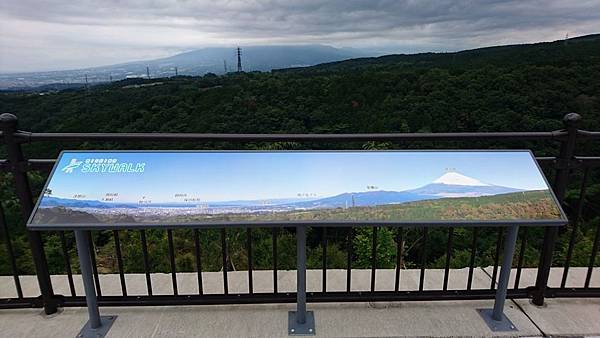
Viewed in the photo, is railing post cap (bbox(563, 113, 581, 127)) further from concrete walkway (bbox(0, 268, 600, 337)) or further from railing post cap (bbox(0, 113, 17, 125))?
railing post cap (bbox(0, 113, 17, 125))

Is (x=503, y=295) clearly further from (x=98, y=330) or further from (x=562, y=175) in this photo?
(x=98, y=330)

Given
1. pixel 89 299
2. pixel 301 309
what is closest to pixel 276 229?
pixel 301 309

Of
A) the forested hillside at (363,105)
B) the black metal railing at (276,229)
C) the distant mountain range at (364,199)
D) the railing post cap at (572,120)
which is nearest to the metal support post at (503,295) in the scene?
the black metal railing at (276,229)

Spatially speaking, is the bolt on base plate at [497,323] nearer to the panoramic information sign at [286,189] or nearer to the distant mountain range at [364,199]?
the panoramic information sign at [286,189]

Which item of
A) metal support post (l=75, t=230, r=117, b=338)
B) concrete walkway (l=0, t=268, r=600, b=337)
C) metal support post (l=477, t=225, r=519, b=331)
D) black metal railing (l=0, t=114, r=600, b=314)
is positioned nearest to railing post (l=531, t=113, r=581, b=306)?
black metal railing (l=0, t=114, r=600, b=314)

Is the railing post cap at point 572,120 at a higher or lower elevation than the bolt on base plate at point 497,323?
higher

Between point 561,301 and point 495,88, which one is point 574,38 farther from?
point 561,301
